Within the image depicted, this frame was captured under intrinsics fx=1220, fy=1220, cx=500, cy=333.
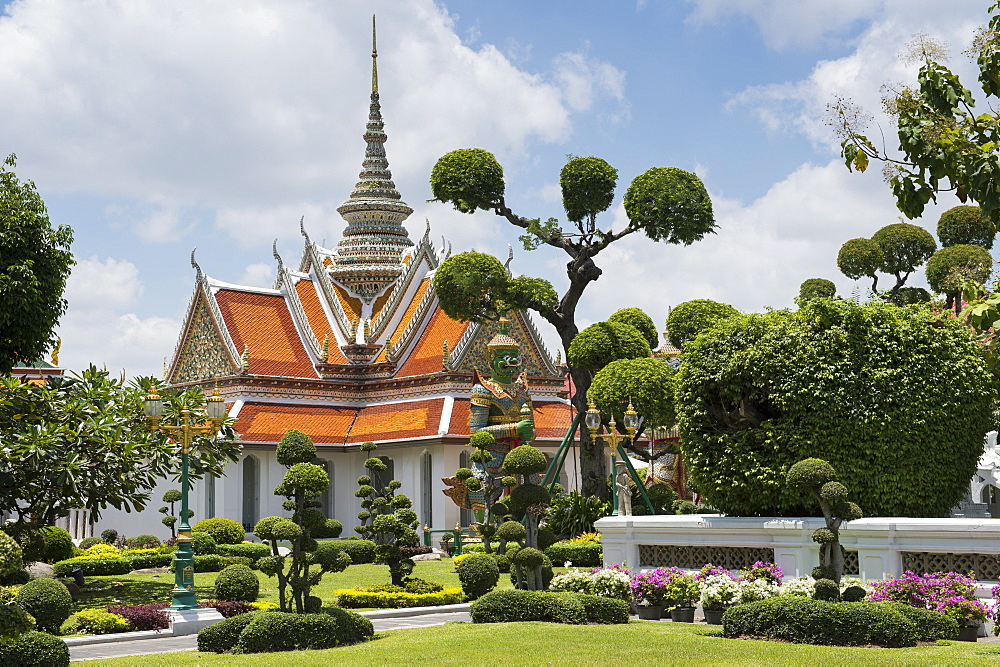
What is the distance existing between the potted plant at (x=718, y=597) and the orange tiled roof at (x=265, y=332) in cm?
2489

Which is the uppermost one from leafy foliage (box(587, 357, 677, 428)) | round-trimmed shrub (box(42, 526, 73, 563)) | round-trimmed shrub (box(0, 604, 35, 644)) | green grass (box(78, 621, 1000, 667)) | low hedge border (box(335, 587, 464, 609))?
leafy foliage (box(587, 357, 677, 428))

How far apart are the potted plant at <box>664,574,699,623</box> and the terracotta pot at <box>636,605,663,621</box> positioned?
0.26 meters

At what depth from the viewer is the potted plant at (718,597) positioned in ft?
53.8

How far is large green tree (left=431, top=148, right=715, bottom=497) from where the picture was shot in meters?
29.8

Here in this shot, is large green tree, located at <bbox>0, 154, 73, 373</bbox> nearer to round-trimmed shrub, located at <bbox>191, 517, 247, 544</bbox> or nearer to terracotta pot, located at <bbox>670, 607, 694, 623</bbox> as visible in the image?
round-trimmed shrub, located at <bbox>191, 517, 247, 544</bbox>

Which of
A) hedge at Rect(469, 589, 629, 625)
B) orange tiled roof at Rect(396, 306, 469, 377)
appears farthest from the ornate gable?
hedge at Rect(469, 589, 629, 625)

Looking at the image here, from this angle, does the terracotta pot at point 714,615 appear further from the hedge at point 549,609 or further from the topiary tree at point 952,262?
the topiary tree at point 952,262

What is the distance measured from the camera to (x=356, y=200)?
45.0 metres

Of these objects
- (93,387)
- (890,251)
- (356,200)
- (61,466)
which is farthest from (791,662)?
(356,200)

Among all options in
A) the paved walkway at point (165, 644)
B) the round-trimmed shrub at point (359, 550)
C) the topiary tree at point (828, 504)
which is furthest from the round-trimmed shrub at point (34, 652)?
the round-trimmed shrub at point (359, 550)

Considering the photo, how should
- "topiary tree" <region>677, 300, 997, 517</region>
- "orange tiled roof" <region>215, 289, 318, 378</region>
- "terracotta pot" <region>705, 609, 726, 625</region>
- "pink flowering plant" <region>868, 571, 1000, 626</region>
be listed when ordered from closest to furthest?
"pink flowering plant" <region>868, 571, 1000, 626</region> < "terracotta pot" <region>705, 609, 726, 625</region> < "topiary tree" <region>677, 300, 997, 517</region> < "orange tiled roof" <region>215, 289, 318, 378</region>

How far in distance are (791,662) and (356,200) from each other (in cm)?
3478

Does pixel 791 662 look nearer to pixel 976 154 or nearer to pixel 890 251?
pixel 976 154

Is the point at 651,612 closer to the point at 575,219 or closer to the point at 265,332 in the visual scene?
the point at 575,219
